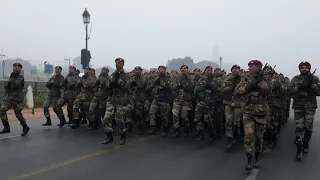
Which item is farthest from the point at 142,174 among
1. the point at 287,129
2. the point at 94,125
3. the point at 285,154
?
the point at 287,129

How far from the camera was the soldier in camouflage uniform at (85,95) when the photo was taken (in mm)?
10305

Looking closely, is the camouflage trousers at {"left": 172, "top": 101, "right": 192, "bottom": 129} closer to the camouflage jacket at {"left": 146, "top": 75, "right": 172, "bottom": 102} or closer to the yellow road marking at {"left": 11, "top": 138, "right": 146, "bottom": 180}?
the camouflage jacket at {"left": 146, "top": 75, "right": 172, "bottom": 102}

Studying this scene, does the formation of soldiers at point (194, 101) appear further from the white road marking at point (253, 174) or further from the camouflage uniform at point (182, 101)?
the white road marking at point (253, 174)

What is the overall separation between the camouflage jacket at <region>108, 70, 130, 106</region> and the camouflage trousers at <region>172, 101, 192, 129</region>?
156 cm

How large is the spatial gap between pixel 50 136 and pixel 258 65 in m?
5.71

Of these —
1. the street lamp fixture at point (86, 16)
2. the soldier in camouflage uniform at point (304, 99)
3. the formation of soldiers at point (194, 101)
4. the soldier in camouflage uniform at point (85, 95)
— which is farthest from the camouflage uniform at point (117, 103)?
the street lamp fixture at point (86, 16)

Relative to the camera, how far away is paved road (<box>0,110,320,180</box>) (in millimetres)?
5680

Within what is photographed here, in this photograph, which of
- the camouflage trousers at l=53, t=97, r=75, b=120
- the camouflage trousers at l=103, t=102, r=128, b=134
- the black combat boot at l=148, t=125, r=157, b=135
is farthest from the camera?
the camouflage trousers at l=53, t=97, r=75, b=120

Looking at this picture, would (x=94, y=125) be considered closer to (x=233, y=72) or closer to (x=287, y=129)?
(x=233, y=72)

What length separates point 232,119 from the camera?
8.12 meters

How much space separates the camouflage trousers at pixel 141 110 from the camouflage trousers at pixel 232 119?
276 centimetres

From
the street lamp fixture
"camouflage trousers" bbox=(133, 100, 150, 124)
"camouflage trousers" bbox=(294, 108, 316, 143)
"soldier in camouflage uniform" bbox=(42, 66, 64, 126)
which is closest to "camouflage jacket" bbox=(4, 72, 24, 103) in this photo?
"soldier in camouflage uniform" bbox=(42, 66, 64, 126)

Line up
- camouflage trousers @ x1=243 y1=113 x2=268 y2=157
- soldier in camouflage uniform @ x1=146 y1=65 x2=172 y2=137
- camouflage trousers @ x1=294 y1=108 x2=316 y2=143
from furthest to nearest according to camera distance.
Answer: soldier in camouflage uniform @ x1=146 y1=65 x2=172 y2=137 < camouflage trousers @ x1=294 y1=108 x2=316 y2=143 < camouflage trousers @ x1=243 y1=113 x2=268 y2=157

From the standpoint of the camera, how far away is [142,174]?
5676 mm
